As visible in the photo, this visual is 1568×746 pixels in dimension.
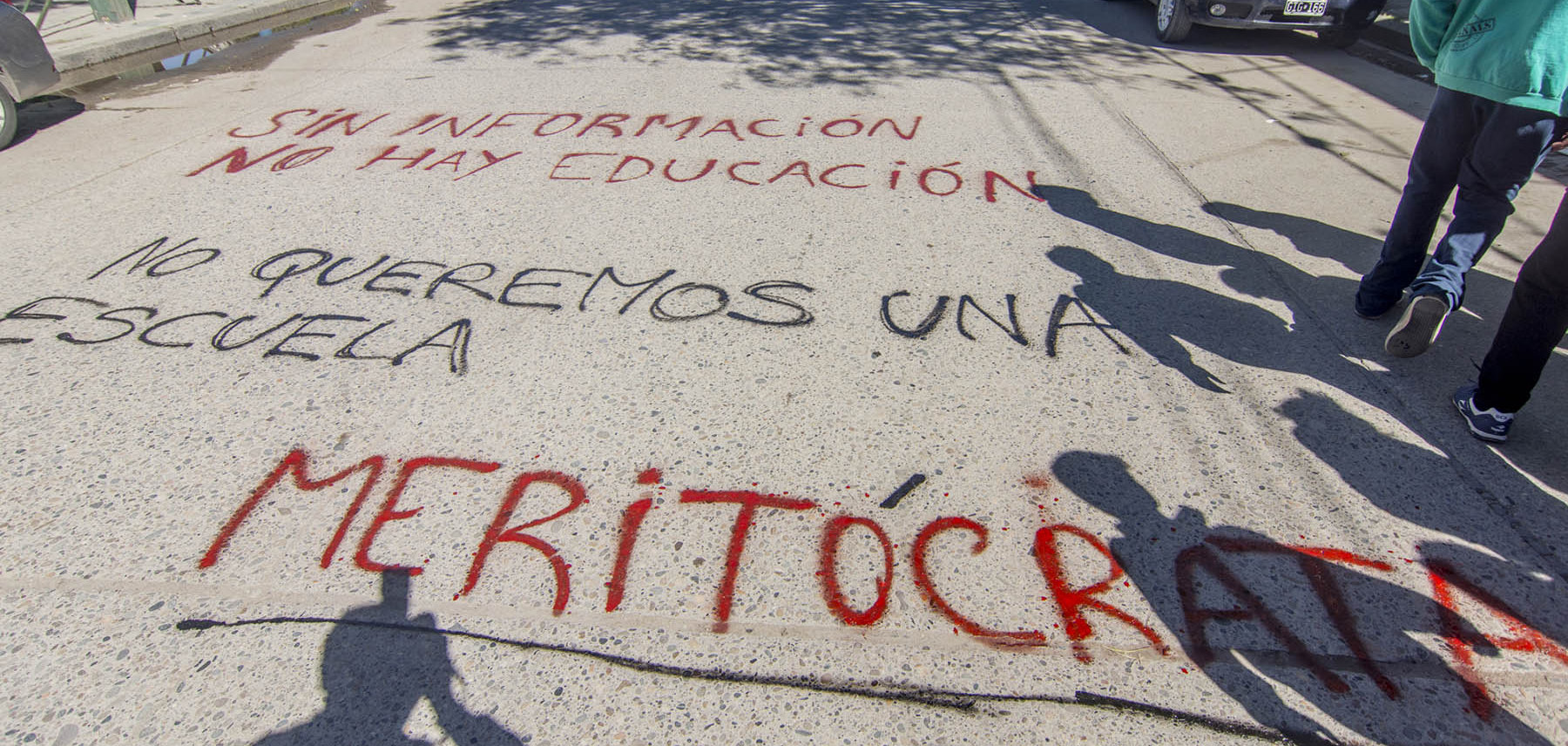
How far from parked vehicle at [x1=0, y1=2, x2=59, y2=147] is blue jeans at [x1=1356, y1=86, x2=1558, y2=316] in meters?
8.11

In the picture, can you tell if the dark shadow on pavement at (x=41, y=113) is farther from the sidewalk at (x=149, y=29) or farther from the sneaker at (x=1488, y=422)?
the sneaker at (x=1488, y=422)

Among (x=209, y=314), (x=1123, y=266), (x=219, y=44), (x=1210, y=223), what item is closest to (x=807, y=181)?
(x=1123, y=266)

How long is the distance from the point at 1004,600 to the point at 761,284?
194 cm

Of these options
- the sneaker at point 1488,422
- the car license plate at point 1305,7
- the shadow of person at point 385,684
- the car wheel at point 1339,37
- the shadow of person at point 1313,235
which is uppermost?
the car license plate at point 1305,7

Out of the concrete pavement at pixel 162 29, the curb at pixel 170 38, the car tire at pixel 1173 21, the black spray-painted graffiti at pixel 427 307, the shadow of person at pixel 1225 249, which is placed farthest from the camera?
the car tire at pixel 1173 21

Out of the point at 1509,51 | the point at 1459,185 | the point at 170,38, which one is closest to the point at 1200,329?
the point at 1459,185

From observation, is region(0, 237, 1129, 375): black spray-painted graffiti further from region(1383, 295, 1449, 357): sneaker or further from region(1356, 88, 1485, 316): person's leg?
region(1356, 88, 1485, 316): person's leg

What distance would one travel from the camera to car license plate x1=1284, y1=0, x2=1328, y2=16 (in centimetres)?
706

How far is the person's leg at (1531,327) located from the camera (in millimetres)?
2377

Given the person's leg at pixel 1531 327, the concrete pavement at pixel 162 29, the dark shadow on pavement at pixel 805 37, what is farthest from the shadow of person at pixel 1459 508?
the concrete pavement at pixel 162 29

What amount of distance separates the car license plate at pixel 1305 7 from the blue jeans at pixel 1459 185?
199 inches

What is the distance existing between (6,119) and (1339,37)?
434 inches

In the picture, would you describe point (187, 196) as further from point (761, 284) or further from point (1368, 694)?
point (1368, 694)

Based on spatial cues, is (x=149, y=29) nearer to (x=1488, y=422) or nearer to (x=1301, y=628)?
(x=1301, y=628)
